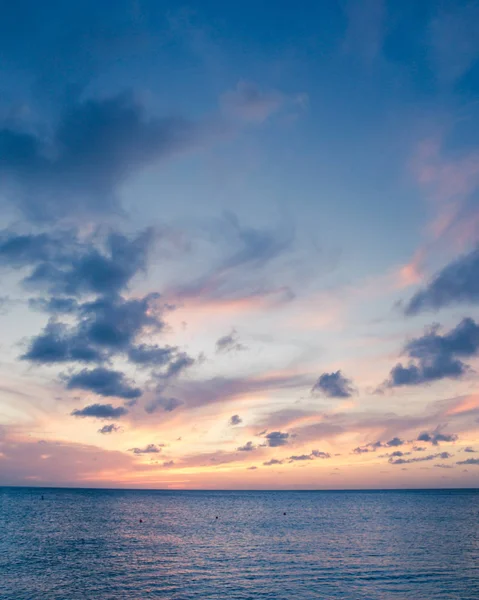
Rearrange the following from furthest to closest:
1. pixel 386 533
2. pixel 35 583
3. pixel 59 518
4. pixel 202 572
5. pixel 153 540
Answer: pixel 59 518
pixel 386 533
pixel 153 540
pixel 202 572
pixel 35 583

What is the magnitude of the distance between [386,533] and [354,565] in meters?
45.3

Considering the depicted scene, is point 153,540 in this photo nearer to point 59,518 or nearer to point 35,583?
point 35,583

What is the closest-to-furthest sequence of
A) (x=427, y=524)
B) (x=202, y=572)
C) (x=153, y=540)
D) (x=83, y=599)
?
(x=83, y=599)
(x=202, y=572)
(x=153, y=540)
(x=427, y=524)

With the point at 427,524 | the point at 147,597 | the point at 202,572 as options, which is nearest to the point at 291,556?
the point at 202,572

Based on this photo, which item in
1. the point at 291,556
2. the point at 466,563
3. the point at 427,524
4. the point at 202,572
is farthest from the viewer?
the point at 427,524

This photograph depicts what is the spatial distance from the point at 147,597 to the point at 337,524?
311ft

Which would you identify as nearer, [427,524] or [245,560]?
[245,560]

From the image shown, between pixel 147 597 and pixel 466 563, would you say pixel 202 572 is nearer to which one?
pixel 147 597

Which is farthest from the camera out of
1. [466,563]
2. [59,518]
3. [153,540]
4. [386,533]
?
[59,518]

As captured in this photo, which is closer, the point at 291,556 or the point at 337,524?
the point at 291,556

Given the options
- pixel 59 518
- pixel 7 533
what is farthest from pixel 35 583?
pixel 59 518

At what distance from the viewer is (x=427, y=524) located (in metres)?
138

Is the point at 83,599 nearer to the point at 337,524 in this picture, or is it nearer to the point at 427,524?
the point at 337,524

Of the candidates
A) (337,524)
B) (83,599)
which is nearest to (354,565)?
(83,599)
